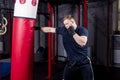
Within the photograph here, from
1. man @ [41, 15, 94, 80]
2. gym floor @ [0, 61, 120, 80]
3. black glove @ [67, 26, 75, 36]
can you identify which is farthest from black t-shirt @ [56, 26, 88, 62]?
gym floor @ [0, 61, 120, 80]

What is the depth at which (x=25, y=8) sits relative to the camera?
2.20m

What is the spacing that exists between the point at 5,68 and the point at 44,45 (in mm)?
2290

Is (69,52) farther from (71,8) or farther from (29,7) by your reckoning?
(71,8)

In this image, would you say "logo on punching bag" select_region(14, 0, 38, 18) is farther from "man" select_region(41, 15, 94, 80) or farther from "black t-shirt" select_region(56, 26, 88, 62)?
"black t-shirt" select_region(56, 26, 88, 62)

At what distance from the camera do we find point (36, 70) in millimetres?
5262

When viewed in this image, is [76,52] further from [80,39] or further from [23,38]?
[23,38]

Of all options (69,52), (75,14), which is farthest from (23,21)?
(75,14)

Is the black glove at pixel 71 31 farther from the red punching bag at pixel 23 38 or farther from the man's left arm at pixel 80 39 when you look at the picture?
the red punching bag at pixel 23 38

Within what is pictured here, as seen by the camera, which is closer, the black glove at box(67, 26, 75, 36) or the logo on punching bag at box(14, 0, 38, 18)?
the logo on punching bag at box(14, 0, 38, 18)

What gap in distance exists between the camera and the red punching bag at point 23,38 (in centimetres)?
221

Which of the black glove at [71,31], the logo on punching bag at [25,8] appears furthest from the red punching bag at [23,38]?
the black glove at [71,31]

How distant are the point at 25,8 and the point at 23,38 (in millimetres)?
282

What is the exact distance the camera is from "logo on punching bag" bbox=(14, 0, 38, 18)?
219cm

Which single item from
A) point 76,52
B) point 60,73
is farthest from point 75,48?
point 60,73
